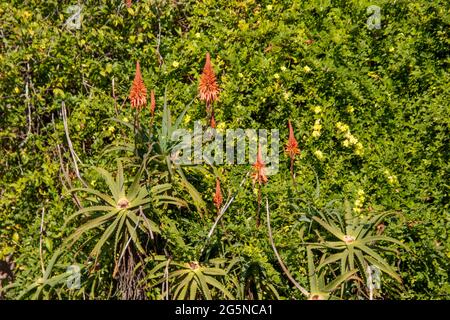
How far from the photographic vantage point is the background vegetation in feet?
12.8

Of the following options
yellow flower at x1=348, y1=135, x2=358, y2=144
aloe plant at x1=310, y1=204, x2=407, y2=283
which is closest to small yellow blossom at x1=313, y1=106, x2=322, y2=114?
yellow flower at x1=348, y1=135, x2=358, y2=144

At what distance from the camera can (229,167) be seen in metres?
4.42

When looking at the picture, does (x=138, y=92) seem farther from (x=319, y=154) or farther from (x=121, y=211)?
(x=319, y=154)

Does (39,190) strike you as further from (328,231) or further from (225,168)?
(328,231)

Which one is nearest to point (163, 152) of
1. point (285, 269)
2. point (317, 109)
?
point (285, 269)

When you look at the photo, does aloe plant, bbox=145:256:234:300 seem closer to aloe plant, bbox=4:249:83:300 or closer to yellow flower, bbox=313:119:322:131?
aloe plant, bbox=4:249:83:300

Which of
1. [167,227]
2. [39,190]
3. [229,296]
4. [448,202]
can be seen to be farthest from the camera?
[39,190]

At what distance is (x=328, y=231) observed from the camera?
3.91 meters

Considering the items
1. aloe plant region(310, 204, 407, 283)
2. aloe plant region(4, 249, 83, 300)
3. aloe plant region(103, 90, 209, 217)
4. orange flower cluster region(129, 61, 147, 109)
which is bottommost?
aloe plant region(4, 249, 83, 300)

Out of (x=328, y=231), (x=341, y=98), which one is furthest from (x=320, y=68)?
(x=328, y=231)

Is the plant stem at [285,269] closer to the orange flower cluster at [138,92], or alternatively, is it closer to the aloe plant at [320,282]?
the aloe plant at [320,282]
